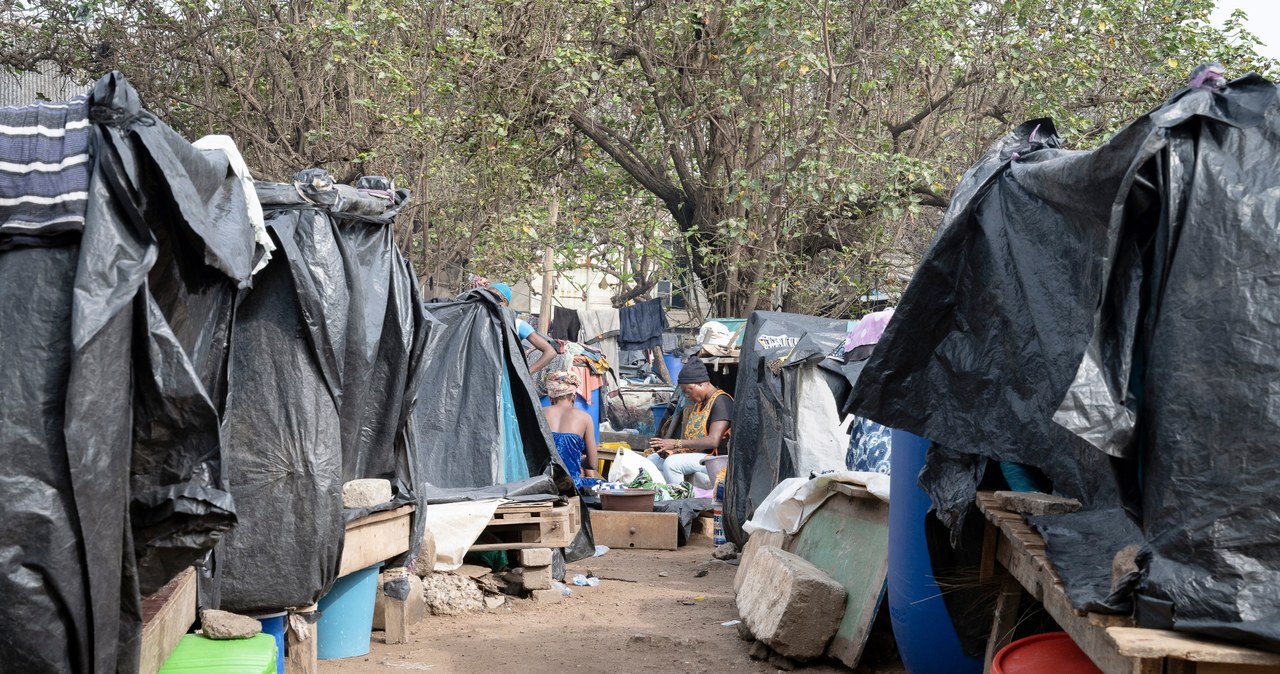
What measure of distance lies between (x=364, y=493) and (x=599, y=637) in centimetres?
173

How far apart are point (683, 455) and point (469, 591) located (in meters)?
3.98

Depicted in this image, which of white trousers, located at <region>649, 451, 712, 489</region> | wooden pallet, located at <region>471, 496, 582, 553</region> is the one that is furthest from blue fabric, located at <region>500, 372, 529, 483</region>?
white trousers, located at <region>649, 451, 712, 489</region>

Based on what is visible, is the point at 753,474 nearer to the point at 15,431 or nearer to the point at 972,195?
the point at 972,195

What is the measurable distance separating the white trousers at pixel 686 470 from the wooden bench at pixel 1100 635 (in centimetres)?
662

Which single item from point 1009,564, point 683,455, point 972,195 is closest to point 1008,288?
point 972,195

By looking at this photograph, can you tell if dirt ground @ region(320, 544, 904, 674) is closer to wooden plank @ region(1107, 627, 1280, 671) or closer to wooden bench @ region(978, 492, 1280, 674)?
wooden bench @ region(978, 492, 1280, 674)

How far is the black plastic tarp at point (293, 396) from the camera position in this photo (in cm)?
475

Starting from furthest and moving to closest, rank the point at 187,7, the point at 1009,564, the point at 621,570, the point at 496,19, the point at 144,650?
the point at 496,19, the point at 187,7, the point at 621,570, the point at 1009,564, the point at 144,650

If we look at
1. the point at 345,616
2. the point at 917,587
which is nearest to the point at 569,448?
the point at 345,616

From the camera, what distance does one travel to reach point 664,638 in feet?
20.6

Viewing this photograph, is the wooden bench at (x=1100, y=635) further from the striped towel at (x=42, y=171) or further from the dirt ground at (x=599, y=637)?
the striped towel at (x=42, y=171)

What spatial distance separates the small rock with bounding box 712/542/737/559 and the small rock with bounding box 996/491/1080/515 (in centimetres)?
522

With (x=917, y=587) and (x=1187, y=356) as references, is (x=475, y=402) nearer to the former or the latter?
(x=917, y=587)

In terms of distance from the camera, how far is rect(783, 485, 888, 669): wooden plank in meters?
5.43
